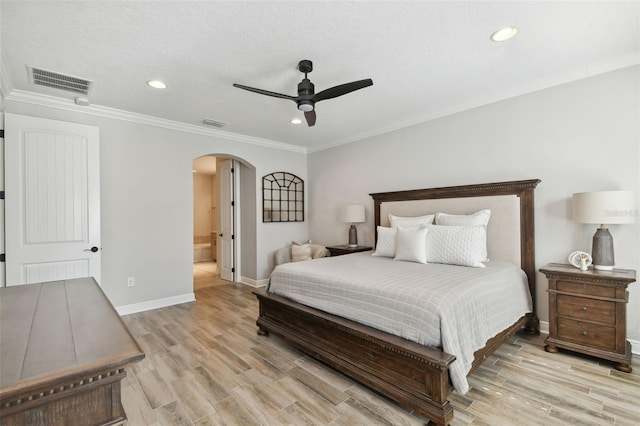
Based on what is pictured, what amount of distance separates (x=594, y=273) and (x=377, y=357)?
2.03 m

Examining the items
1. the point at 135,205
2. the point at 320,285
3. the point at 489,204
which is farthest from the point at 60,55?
the point at 489,204

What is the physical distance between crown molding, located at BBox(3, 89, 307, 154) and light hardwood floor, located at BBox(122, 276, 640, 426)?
2825mm

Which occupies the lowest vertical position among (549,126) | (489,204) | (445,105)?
(489,204)

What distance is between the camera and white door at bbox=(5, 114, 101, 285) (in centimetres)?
303

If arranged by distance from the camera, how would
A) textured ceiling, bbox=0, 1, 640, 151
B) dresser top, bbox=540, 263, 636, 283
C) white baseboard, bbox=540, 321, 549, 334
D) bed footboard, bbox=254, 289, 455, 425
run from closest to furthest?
bed footboard, bbox=254, 289, 455, 425
textured ceiling, bbox=0, 1, 640, 151
dresser top, bbox=540, 263, 636, 283
white baseboard, bbox=540, 321, 549, 334

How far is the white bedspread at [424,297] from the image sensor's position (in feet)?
6.25

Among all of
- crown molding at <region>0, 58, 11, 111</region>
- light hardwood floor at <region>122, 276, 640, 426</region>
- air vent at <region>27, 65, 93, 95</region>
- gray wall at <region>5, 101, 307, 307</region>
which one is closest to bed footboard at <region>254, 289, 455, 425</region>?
light hardwood floor at <region>122, 276, 640, 426</region>

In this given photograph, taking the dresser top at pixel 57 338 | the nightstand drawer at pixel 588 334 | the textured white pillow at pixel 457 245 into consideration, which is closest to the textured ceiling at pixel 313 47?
the textured white pillow at pixel 457 245

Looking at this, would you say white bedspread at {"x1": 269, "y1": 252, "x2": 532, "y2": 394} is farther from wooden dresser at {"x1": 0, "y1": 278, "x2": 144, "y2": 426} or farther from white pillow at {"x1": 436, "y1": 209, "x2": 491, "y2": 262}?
wooden dresser at {"x1": 0, "y1": 278, "x2": 144, "y2": 426}

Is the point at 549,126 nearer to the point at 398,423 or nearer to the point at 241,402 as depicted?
the point at 398,423

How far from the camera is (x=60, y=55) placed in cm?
253

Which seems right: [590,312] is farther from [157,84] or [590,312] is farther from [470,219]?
[157,84]

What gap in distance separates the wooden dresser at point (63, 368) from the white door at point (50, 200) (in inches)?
99.3

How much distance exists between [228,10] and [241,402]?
2676 millimetres
